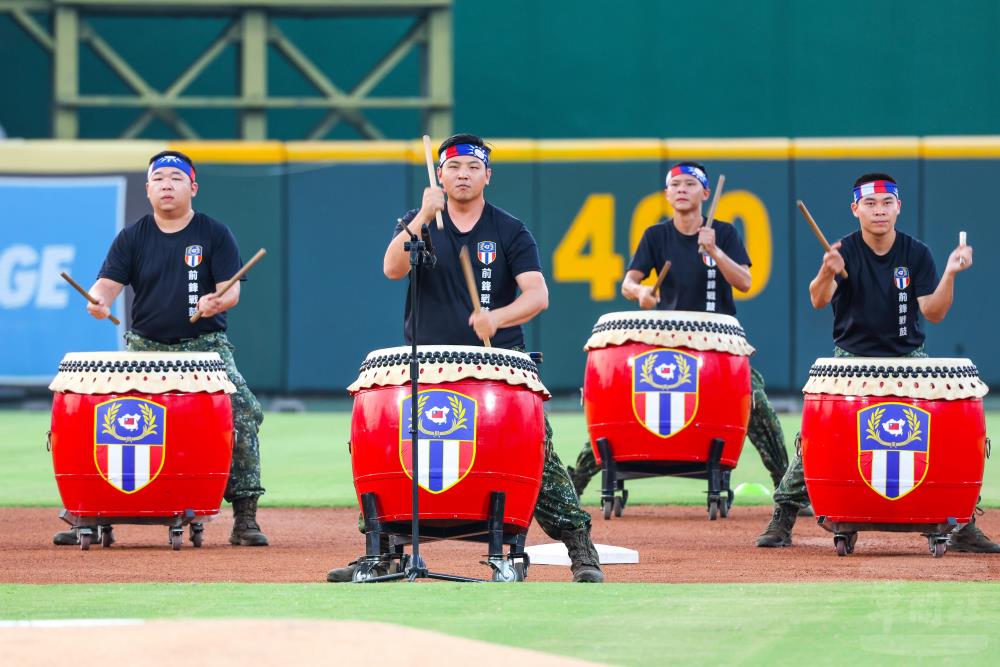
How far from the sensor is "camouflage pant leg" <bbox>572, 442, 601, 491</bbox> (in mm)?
11586

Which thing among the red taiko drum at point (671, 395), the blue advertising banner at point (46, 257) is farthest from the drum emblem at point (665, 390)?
the blue advertising banner at point (46, 257)

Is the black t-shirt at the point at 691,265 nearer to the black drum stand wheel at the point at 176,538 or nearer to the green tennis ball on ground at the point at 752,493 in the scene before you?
the green tennis ball on ground at the point at 752,493

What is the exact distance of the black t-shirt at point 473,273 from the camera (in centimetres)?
772

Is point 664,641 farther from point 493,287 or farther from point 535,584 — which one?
point 493,287

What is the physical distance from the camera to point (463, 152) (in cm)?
776

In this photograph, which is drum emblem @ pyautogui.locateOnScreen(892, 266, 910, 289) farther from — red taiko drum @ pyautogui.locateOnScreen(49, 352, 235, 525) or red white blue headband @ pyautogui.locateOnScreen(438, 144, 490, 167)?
red taiko drum @ pyautogui.locateOnScreen(49, 352, 235, 525)

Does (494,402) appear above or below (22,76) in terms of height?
below

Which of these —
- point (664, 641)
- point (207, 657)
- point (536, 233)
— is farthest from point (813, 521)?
point (536, 233)

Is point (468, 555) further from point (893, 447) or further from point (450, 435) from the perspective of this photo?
point (893, 447)

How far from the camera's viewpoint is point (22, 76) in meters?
26.4

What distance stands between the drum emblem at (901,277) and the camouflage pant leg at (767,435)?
8.00ft

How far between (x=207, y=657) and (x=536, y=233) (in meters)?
15.5

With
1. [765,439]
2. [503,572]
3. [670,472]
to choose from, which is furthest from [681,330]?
[503,572]

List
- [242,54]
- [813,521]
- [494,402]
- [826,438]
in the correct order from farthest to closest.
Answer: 1. [242,54]
2. [813,521]
3. [826,438]
4. [494,402]
